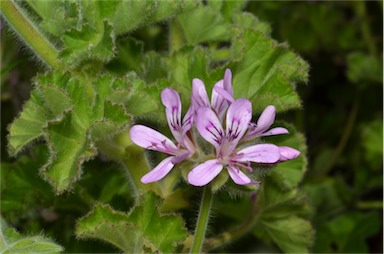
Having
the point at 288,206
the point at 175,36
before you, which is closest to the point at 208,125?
the point at 288,206

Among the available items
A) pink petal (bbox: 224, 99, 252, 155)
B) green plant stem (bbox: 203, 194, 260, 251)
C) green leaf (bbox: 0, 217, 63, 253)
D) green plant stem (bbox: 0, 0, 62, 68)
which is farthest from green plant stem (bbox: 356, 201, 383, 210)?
green leaf (bbox: 0, 217, 63, 253)

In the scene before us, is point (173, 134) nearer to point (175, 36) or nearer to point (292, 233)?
point (292, 233)

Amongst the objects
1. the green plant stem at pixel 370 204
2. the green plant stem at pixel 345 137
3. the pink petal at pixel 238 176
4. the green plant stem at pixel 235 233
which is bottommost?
the green plant stem at pixel 370 204

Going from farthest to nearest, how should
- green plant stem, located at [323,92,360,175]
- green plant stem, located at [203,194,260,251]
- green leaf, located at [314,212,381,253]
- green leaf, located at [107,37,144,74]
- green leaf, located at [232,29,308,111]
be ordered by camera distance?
green plant stem, located at [323,92,360,175] → green leaf, located at [314,212,381,253] → green leaf, located at [107,37,144,74] → green plant stem, located at [203,194,260,251] → green leaf, located at [232,29,308,111]

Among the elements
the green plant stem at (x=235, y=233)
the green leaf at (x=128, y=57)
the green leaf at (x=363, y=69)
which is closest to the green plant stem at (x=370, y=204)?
the green leaf at (x=363, y=69)

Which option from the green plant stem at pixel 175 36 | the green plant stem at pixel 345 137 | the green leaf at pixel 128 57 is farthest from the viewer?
the green plant stem at pixel 345 137

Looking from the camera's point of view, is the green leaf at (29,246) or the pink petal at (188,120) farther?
the pink petal at (188,120)

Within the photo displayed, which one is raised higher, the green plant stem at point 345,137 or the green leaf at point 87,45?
the green leaf at point 87,45

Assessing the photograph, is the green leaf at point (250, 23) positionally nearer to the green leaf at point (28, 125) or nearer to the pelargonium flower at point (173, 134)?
the pelargonium flower at point (173, 134)

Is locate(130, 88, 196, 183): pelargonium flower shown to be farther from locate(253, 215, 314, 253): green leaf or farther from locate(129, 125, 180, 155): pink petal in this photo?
locate(253, 215, 314, 253): green leaf
